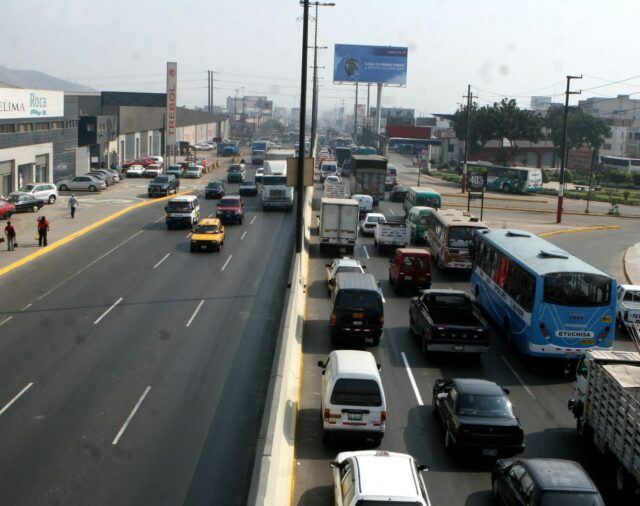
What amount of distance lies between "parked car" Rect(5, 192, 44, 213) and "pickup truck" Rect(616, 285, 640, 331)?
36564 millimetres

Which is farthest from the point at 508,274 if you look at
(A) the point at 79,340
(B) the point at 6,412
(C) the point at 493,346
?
(B) the point at 6,412

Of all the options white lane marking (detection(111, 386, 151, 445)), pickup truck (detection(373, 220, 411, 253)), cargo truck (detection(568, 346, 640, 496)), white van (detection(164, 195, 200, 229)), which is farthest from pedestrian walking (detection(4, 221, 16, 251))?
cargo truck (detection(568, 346, 640, 496))

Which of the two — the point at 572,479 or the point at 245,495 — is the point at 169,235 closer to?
the point at 245,495

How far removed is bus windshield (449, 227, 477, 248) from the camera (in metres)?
35.6

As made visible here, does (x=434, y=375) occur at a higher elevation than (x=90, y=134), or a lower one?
lower

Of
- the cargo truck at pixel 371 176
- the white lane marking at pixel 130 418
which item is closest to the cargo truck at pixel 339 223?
the white lane marking at pixel 130 418

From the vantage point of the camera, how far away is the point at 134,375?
20656 mm

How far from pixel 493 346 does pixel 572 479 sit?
12682 mm

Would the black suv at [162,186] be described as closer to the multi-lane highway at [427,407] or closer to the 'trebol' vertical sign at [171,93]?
the 'trebol' vertical sign at [171,93]

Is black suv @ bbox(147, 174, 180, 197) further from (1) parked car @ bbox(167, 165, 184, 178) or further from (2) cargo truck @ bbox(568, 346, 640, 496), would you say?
(2) cargo truck @ bbox(568, 346, 640, 496)

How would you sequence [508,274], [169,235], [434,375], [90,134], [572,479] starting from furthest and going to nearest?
[90,134], [169,235], [508,274], [434,375], [572,479]

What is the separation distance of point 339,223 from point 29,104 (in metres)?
32.6

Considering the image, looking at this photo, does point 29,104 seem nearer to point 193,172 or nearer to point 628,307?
point 193,172

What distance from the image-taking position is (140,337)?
951 inches
